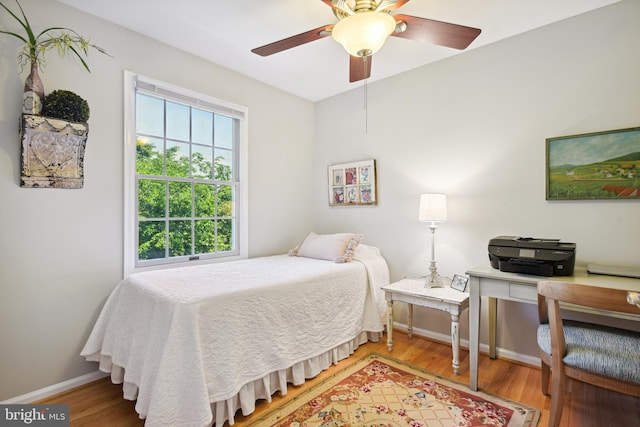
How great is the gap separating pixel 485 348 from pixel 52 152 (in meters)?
3.56

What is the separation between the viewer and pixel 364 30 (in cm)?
151

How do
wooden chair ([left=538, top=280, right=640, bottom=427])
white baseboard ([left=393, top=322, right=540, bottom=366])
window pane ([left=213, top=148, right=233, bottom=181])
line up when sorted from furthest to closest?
window pane ([left=213, top=148, right=233, bottom=181]) → white baseboard ([left=393, top=322, right=540, bottom=366]) → wooden chair ([left=538, top=280, right=640, bottom=427])

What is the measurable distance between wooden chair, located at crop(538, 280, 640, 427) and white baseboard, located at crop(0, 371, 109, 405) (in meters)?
2.87

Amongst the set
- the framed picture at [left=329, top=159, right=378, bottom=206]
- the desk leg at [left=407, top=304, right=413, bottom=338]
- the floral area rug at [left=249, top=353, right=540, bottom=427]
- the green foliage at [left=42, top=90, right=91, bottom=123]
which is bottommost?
the floral area rug at [left=249, top=353, right=540, bottom=427]

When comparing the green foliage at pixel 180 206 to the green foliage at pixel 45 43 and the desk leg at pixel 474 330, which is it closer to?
the green foliage at pixel 45 43

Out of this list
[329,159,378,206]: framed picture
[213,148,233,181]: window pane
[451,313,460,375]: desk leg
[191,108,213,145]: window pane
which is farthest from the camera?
[329,159,378,206]: framed picture

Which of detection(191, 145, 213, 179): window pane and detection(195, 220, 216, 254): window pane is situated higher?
detection(191, 145, 213, 179): window pane

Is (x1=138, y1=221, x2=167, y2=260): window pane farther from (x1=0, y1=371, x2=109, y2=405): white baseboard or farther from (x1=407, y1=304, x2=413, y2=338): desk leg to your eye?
(x1=407, y1=304, x2=413, y2=338): desk leg

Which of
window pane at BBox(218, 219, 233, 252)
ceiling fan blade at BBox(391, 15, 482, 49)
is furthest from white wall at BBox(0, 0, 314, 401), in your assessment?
ceiling fan blade at BBox(391, 15, 482, 49)

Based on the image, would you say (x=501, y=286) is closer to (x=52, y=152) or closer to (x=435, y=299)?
(x=435, y=299)

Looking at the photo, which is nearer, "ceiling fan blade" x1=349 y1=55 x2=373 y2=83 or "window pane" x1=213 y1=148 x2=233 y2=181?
"ceiling fan blade" x1=349 y1=55 x2=373 y2=83

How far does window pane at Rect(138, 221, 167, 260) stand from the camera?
2516 millimetres

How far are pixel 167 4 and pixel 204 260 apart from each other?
6.64ft

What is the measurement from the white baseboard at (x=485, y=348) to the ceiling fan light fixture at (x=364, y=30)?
251 cm
